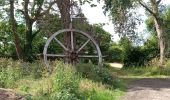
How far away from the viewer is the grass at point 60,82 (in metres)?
12.8

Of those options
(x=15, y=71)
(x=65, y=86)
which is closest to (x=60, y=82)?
(x=65, y=86)

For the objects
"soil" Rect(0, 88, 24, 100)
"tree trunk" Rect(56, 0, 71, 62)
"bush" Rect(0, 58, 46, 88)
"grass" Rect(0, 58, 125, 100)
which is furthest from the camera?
"tree trunk" Rect(56, 0, 71, 62)

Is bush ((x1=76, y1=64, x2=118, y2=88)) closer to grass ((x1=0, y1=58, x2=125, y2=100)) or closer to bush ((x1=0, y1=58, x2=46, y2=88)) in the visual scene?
grass ((x1=0, y1=58, x2=125, y2=100))

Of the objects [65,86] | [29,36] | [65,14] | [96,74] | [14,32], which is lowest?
[96,74]

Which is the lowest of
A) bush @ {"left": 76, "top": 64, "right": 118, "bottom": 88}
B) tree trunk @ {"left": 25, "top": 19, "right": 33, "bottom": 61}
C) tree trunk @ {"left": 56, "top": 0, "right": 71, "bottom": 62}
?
bush @ {"left": 76, "top": 64, "right": 118, "bottom": 88}

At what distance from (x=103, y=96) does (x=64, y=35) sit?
8830mm

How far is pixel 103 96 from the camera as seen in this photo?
1351cm

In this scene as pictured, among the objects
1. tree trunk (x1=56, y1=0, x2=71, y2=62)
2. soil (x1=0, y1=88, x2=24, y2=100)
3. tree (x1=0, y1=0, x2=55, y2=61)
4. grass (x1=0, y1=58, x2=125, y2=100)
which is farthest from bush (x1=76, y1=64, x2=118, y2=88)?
tree (x1=0, y1=0, x2=55, y2=61)

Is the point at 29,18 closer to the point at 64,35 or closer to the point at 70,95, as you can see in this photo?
the point at 64,35

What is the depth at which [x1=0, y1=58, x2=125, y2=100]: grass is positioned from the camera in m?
12.8

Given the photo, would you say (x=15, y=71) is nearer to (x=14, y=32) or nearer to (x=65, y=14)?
(x=65, y=14)

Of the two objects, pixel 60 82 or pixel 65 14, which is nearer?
pixel 60 82

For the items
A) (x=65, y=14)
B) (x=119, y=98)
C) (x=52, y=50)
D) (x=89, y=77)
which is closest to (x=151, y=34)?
(x=52, y=50)

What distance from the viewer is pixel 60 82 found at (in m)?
12.9
